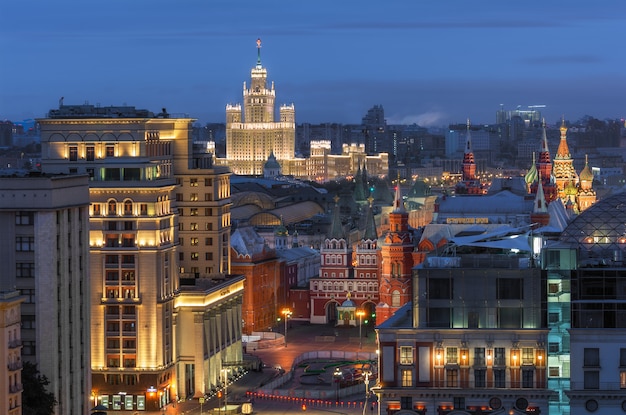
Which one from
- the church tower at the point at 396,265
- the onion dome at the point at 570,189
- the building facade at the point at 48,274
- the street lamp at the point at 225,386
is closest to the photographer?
the building facade at the point at 48,274

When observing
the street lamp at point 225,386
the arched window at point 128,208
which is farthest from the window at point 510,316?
the arched window at point 128,208

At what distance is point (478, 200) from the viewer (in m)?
134

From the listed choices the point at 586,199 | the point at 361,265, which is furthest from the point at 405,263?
the point at 586,199

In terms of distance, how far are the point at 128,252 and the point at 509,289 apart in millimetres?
23607

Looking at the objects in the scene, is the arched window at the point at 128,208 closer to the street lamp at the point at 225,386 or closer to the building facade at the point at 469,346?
the street lamp at the point at 225,386

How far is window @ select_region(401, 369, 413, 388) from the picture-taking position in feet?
212

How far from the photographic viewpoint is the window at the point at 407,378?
6450 centimetres

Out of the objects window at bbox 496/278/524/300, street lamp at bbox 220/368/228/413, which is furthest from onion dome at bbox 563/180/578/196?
window at bbox 496/278/524/300

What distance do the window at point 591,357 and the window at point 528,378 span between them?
1.77 meters

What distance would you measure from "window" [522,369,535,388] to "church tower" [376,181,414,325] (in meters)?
45.0

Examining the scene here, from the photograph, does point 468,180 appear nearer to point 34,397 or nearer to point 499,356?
point 499,356

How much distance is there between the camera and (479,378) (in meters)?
64.6

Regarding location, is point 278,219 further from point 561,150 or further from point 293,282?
point 561,150

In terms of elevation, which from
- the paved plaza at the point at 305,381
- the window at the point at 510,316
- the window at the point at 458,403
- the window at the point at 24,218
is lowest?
the paved plaza at the point at 305,381
